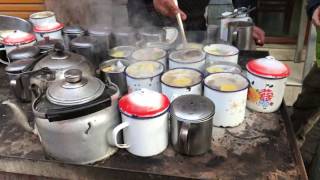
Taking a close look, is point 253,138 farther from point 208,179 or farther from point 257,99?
point 208,179

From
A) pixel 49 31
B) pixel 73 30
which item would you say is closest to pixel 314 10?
pixel 73 30

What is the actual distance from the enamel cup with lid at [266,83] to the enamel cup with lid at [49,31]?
4.42 ft

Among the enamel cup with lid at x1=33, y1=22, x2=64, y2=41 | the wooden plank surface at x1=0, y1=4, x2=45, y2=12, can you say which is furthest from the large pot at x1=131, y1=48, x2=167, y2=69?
the wooden plank surface at x1=0, y1=4, x2=45, y2=12

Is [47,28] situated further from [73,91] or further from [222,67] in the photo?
[222,67]

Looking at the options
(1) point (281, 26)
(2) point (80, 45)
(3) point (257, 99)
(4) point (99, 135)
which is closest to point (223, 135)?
(3) point (257, 99)

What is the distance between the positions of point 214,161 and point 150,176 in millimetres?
261

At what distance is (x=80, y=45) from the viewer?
180 centimetres

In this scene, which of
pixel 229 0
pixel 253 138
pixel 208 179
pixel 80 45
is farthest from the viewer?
pixel 229 0

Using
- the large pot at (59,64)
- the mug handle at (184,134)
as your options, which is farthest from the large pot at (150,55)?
the mug handle at (184,134)

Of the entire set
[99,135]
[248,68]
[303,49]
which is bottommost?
[303,49]

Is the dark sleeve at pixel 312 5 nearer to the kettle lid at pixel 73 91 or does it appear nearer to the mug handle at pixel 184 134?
the mug handle at pixel 184 134

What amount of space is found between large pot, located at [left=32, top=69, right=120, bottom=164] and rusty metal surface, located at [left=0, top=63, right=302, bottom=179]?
53mm

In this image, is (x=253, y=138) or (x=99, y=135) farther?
(x=253, y=138)

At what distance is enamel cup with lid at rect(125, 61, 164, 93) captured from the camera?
1.48 meters
